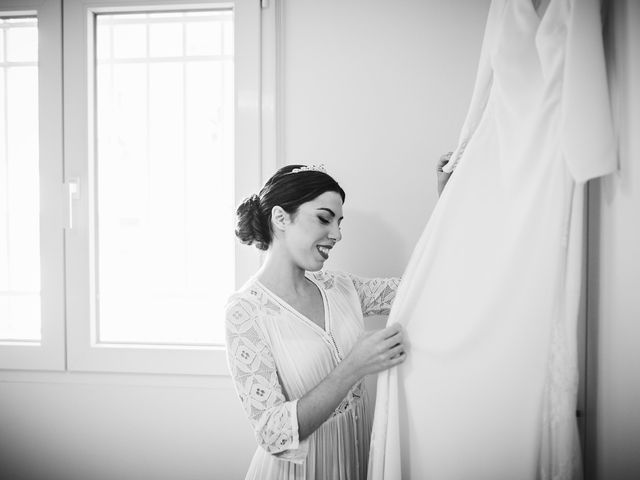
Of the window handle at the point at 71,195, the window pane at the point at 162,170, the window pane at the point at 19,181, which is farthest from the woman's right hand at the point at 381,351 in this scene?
the window pane at the point at 19,181

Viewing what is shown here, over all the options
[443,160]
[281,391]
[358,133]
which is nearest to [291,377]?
[281,391]

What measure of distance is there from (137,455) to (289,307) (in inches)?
36.8

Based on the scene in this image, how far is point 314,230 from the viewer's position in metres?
0.96

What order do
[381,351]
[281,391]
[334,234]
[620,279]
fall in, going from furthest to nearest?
[334,234], [281,391], [381,351], [620,279]

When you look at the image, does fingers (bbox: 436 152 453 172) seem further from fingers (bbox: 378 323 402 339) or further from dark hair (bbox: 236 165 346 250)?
fingers (bbox: 378 323 402 339)

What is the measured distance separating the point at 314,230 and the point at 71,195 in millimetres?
953

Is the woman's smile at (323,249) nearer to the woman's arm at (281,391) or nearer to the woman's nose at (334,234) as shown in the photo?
the woman's nose at (334,234)

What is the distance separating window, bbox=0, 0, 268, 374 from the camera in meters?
1.37

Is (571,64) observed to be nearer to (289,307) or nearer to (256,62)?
(289,307)

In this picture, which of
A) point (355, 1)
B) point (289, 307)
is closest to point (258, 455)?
point (289, 307)

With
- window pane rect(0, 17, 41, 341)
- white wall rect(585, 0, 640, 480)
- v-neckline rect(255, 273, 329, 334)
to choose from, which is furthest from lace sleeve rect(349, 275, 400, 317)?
window pane rect(0, 17, 41, 341)

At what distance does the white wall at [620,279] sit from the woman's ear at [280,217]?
62 centimetres

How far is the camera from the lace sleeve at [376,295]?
1.12 m

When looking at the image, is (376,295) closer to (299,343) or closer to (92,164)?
(299,343)
